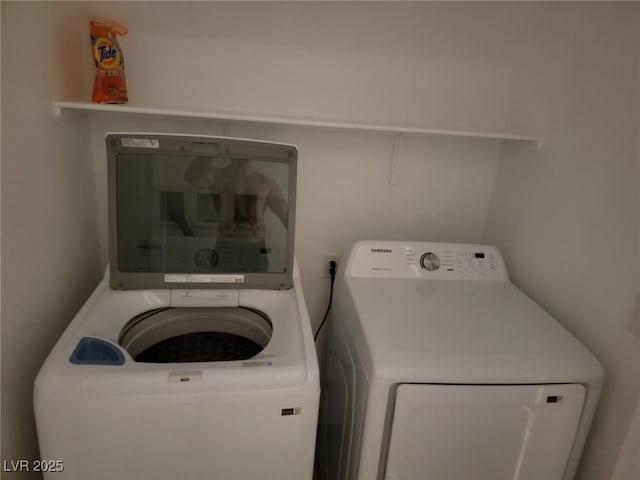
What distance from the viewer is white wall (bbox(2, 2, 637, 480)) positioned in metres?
1.17

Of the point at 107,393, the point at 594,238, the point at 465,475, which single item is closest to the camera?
the point at 107,393

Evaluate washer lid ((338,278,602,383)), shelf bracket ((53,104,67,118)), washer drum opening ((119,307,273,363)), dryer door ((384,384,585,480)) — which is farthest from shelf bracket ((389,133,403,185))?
shelf bracket ((53,104,67,118))

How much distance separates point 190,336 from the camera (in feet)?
4.51

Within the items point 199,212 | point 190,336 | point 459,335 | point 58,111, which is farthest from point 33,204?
point 459,335

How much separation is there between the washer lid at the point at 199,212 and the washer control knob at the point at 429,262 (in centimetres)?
56

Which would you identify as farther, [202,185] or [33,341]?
[202,185]

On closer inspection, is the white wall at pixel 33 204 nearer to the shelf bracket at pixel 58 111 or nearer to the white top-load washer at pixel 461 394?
the shelf bracket at pixel 58 111

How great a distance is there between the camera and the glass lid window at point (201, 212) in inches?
49.1

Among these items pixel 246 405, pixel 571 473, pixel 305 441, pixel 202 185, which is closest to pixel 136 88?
pixel 202 185

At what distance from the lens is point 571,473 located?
1.15 m

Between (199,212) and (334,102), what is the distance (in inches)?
29.9

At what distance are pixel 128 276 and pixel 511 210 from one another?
61.0 inches

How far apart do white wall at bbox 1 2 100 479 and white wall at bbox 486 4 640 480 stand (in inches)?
65.8

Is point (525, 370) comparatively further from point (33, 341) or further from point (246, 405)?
point (33, 341)
